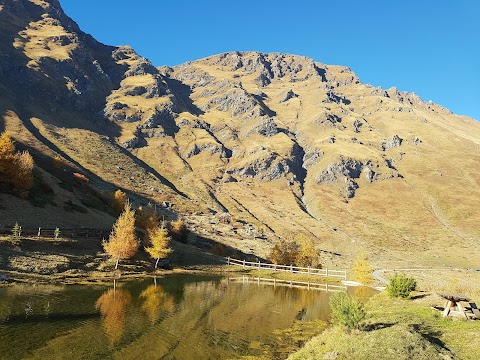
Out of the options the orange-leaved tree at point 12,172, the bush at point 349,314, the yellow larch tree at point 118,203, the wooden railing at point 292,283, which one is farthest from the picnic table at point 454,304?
the yellow larch tree at point 118,203

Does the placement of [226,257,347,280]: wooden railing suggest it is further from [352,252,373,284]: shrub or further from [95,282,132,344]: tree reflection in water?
[95,282,132,344]: tree reflection in water

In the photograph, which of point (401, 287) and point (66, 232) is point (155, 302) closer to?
point (401, 287)

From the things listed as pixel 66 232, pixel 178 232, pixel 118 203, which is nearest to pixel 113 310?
pixel 66 232

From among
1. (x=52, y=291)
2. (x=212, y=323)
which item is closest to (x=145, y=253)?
(x=52, y=291)

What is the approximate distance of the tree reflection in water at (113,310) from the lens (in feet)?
81.8

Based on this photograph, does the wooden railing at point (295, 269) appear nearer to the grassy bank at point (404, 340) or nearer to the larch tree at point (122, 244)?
the larch tree at point (122, 244)

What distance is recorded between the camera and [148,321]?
94.0ft

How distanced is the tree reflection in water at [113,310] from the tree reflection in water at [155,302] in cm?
182

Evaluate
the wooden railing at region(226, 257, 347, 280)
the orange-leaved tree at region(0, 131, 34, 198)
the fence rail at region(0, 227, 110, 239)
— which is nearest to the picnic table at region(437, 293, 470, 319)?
the wooden railing at region(226, 257, 347, 280)

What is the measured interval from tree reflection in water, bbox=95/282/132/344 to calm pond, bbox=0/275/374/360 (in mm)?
A: 64

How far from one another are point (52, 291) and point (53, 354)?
63.5 feet

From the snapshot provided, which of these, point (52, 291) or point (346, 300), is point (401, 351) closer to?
point (346, 300)

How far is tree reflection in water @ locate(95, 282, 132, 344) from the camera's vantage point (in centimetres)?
2493

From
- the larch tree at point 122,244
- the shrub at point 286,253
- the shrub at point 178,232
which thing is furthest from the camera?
the shrub at point 178,232
